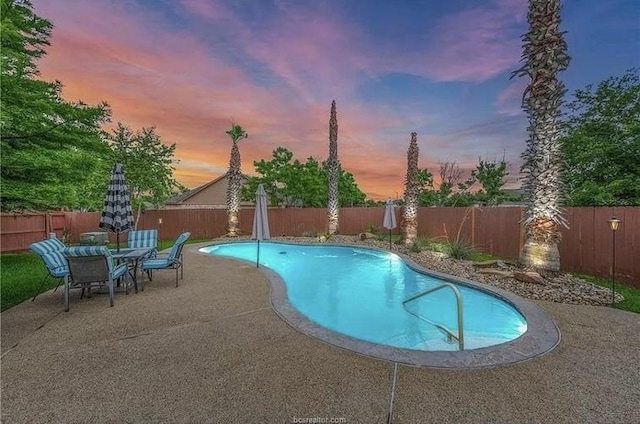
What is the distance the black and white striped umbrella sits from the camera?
19.2ft

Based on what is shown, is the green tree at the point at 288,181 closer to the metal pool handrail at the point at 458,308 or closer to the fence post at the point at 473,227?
the fence post at the point at 473,227

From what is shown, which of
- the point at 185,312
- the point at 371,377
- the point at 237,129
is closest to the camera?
the point at 371,377

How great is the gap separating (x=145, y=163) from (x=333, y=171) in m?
10.2

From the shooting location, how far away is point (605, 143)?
36.4 ft

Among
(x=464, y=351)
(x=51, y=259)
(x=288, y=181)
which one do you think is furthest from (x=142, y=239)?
(x=288, y=181)

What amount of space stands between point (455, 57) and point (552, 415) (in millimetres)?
Answer: 11395

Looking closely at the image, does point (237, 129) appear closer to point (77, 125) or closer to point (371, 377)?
point (77, 125)

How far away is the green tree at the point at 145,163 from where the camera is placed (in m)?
15.9

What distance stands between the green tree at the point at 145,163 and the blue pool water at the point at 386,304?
903 cm

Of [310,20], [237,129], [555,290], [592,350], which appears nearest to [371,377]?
[592,350]

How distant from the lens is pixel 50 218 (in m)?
13.5

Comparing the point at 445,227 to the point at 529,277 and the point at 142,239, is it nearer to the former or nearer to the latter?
the point at 529,277

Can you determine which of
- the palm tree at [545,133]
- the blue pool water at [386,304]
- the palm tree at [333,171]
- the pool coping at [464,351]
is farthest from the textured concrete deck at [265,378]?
the palm tree at [333,171]

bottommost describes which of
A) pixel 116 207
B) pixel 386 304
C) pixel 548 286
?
pixel 386 304
